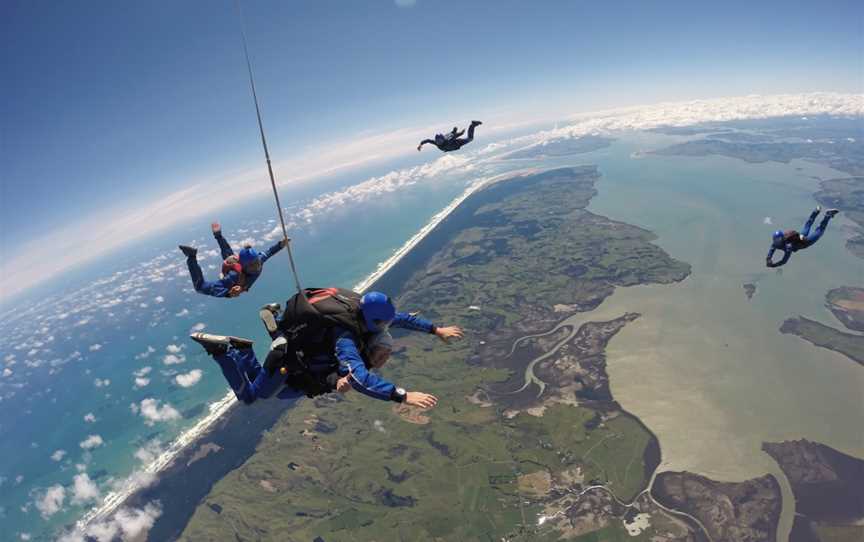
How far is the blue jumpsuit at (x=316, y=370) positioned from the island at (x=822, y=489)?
283 feet

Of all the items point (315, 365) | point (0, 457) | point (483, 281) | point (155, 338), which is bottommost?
point (0, 457)

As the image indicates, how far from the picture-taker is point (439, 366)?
10569cm

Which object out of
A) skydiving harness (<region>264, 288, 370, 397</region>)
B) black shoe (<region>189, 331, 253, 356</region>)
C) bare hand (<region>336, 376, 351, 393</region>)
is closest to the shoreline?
black shoe (<region>189, 331, 253, 356</region>)

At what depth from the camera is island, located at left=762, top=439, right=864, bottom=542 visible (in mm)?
58719

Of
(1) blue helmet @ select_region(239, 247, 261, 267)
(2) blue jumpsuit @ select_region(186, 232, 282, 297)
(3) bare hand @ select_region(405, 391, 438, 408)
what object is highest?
(1) blue helmet @ select_region(239, 247, 261, 267)

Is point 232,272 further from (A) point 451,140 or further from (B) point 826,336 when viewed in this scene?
(B) point 826,336

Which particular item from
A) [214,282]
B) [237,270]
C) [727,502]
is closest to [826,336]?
[727,502]

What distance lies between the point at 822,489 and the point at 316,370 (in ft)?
314

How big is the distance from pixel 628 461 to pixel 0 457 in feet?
604

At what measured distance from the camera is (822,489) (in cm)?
6400

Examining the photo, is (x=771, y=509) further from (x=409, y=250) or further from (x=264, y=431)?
(x=409, y=250)

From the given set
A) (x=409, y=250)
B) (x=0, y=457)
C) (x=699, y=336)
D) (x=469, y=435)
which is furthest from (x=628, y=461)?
(x=0, y=457)

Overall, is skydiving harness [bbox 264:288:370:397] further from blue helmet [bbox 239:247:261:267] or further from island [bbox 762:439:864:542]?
island [bbox 762:439:864:542]

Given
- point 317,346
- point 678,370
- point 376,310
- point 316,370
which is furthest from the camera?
point 678,370
